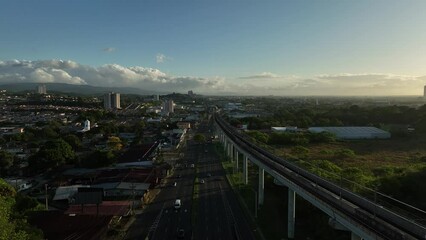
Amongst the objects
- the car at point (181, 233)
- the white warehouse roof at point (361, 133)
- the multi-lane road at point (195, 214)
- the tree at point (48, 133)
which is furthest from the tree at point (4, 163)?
the white warehouse roof at point (361, 133)

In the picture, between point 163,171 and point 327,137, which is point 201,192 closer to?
point 163,171

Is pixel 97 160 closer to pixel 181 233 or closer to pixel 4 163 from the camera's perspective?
pixel 4 163

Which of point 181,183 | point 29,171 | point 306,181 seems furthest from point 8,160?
point 306,181

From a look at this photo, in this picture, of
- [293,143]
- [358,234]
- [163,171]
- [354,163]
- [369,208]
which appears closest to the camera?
[358,234]

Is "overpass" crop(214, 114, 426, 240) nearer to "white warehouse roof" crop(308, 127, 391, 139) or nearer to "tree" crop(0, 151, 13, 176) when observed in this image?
"tree" crop(0, 151, 13, 176)

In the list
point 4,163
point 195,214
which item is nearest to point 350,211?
point 195,214

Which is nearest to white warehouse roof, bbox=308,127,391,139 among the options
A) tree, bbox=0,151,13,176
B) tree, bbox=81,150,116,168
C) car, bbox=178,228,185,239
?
tree, bbox=81,150,116,168

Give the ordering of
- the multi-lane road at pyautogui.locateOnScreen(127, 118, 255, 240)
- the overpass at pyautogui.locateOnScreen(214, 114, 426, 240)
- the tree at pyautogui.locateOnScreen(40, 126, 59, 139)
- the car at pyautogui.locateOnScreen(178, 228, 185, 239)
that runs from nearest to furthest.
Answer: the overpass at pyautogui.locateOnScreen(214, 114, 426, 240)
the car at pyautogui.locateOnScreen(178, 228, 185, 239)
the multi-lane road at pyautogui.locateOnScreen(127, 118, 255, 240)
the tree at pyautogui.locateOnScreen(40, 126, 59, 139)

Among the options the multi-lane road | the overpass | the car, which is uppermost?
the overpass
